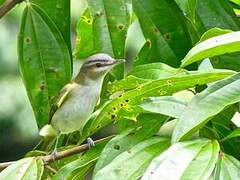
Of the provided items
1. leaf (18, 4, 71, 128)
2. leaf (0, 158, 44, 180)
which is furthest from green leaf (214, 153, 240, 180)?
leaf (18, 4, 71, 128)

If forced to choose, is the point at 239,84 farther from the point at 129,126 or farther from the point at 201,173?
the point at 129,126

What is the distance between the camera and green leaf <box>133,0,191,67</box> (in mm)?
1637

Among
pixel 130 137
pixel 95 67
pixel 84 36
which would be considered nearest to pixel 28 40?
pixel 84 36

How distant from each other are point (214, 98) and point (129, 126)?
0.98ft

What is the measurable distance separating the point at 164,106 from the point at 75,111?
1238 mm

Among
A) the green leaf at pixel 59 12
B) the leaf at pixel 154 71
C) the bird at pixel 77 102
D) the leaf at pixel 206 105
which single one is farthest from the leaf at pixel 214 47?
the bird at pixel 77 102

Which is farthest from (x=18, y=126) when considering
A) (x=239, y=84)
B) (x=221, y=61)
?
(x=239, y=84)

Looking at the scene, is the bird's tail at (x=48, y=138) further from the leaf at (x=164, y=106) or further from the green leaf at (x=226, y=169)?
the green leaf at (x=226, y=169)

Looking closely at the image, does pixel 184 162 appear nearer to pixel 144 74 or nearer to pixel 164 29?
pixel 144 74

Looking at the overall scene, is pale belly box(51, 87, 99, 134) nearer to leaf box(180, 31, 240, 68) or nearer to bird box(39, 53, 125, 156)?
bird box(39, 53, 125, 156)

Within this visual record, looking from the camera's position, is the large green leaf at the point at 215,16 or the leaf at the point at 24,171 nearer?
the leaf at the point at 24,171

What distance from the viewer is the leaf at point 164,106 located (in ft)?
4.08

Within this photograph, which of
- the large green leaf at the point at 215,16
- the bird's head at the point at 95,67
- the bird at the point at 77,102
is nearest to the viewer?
the large green leaf at the point at 215,16

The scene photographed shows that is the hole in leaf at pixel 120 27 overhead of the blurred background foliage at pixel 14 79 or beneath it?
overhead
